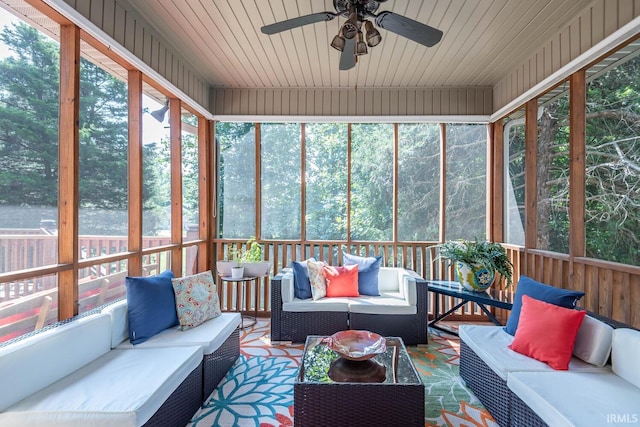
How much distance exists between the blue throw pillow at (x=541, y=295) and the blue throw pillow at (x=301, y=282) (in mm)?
1890

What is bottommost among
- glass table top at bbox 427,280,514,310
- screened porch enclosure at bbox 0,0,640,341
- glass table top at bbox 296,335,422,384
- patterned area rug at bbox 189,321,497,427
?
patterned area rug at bbox 189,321,497,427

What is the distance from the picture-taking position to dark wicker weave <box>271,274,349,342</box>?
3244 millimetres

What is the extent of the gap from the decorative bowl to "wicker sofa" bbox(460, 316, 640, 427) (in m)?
A: 0.74

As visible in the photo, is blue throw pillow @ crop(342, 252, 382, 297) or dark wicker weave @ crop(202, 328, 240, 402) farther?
blue throw pillow @ crop(342, 252, 382, 297)

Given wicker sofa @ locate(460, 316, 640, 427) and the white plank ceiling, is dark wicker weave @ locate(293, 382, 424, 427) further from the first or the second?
the white plank ceiling

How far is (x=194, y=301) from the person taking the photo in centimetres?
258

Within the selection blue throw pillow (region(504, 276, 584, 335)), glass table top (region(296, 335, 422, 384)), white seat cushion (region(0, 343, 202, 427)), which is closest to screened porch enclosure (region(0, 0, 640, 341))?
blue throw pillow (region(504, 276, 584, 335))

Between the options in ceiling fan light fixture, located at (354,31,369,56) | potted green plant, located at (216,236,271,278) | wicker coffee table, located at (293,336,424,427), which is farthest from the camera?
potted green plant, located at (216,236,271,278)

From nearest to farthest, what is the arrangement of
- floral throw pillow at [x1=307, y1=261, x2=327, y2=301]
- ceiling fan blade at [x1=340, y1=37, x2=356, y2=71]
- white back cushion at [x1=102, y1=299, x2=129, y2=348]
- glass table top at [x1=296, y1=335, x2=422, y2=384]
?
glass table top at [x1=296, y1=335, x2=422, y2=384] → white back cushion at [x1=102, y1=299, x2=129, y2=348] → ceiling fan blade at [x1=340, y1=37, x2=356, y2=71] → floral throw pillow at [x1=307, y1=261, x2=327, y2=301]

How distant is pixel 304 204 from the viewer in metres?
4.27

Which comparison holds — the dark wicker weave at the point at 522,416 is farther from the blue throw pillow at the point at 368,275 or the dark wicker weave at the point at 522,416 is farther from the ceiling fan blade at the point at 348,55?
the ceiling fan blade at the point at 348,55

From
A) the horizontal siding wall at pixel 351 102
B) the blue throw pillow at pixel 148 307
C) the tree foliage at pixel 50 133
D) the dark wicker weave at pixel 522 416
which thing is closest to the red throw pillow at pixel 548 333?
Answer: the dark wicker weave at pixel 522 416

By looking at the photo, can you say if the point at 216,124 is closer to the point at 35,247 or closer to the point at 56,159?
the point at 56,159

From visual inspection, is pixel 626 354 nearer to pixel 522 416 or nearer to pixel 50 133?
pixel 522 416
